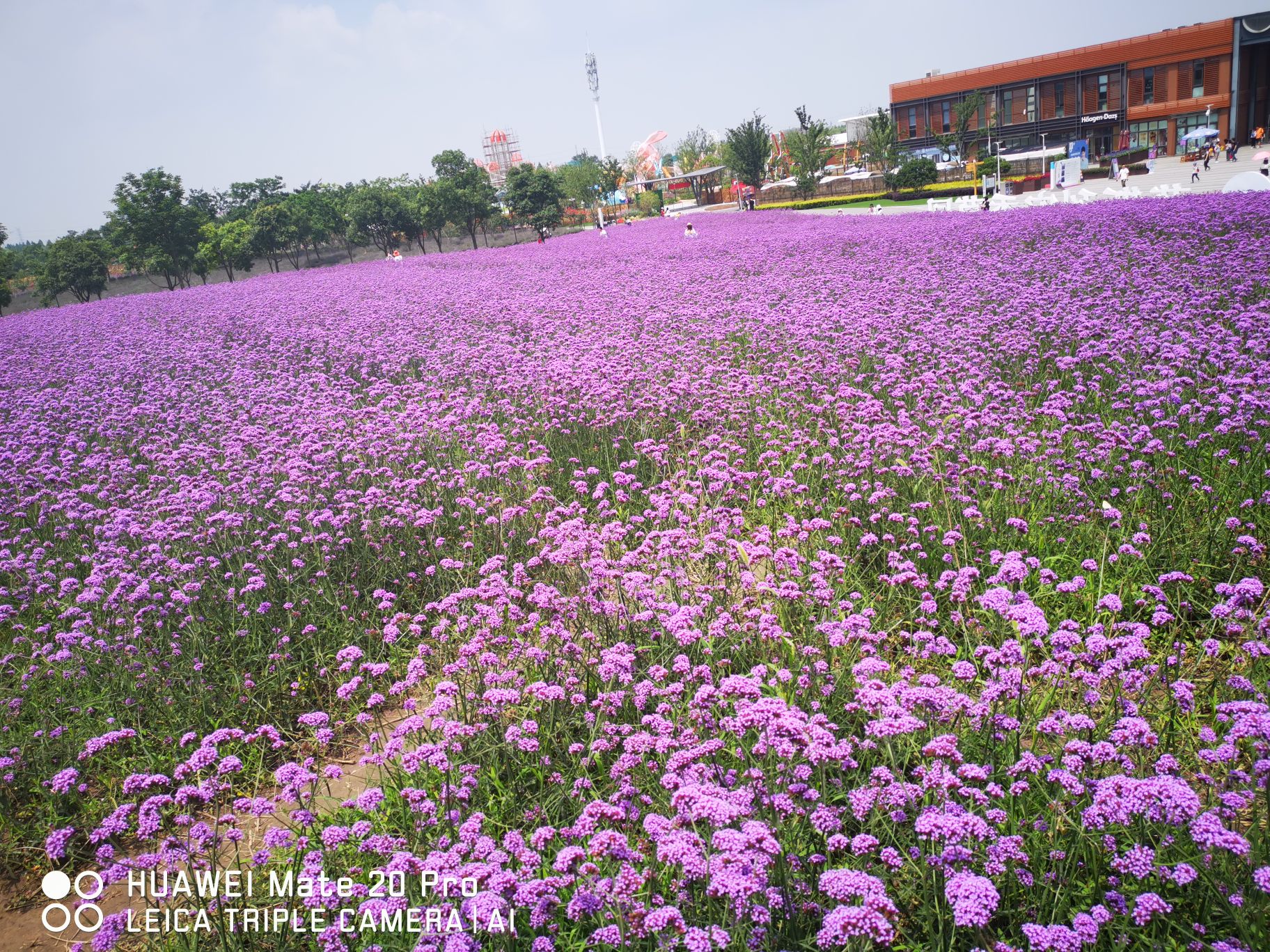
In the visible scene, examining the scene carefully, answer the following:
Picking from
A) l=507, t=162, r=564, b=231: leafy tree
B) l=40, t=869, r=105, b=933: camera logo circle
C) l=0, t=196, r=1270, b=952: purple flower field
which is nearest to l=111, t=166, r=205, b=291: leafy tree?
l=507, t=162, r=564, b=231: leafy tree

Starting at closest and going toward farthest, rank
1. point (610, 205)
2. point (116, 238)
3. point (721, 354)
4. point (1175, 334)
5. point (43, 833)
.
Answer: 1. point (43, 833)
2. point (1175, 334)
3. point (721, 354)
4. point (116, 238)
5. point (610, 205)

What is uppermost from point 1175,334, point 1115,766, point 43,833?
point 1175,334

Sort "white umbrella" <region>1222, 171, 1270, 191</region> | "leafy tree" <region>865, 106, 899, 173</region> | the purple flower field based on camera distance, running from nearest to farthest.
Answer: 1. the purple flower field
2. "white umbrella" <region>1222, 171, 1270, 191</region>
3. "leafy tree" <region>865, 106, 899, 173</region>

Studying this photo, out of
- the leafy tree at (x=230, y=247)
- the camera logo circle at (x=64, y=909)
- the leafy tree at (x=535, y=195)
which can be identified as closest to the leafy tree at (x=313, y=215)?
the leafy tree at (x=230, y=247)

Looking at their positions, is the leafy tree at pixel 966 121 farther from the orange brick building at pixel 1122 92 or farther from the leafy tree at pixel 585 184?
the leafy tree at pixel 585 184

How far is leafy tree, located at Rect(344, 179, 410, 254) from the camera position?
51594mm

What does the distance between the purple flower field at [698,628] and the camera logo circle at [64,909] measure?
155mm

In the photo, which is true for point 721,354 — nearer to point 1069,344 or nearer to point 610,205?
point 1069,344

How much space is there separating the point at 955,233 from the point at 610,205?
79.6 metres

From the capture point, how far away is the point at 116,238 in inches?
1875

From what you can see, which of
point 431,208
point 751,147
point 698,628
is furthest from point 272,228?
point 698,628

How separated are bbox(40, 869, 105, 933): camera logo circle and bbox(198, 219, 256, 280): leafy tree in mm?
53120

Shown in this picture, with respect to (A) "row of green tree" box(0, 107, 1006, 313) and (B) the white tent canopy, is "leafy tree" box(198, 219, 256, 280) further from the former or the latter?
(B) the white tent canopy

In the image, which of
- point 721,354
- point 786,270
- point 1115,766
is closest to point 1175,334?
point 721,354
